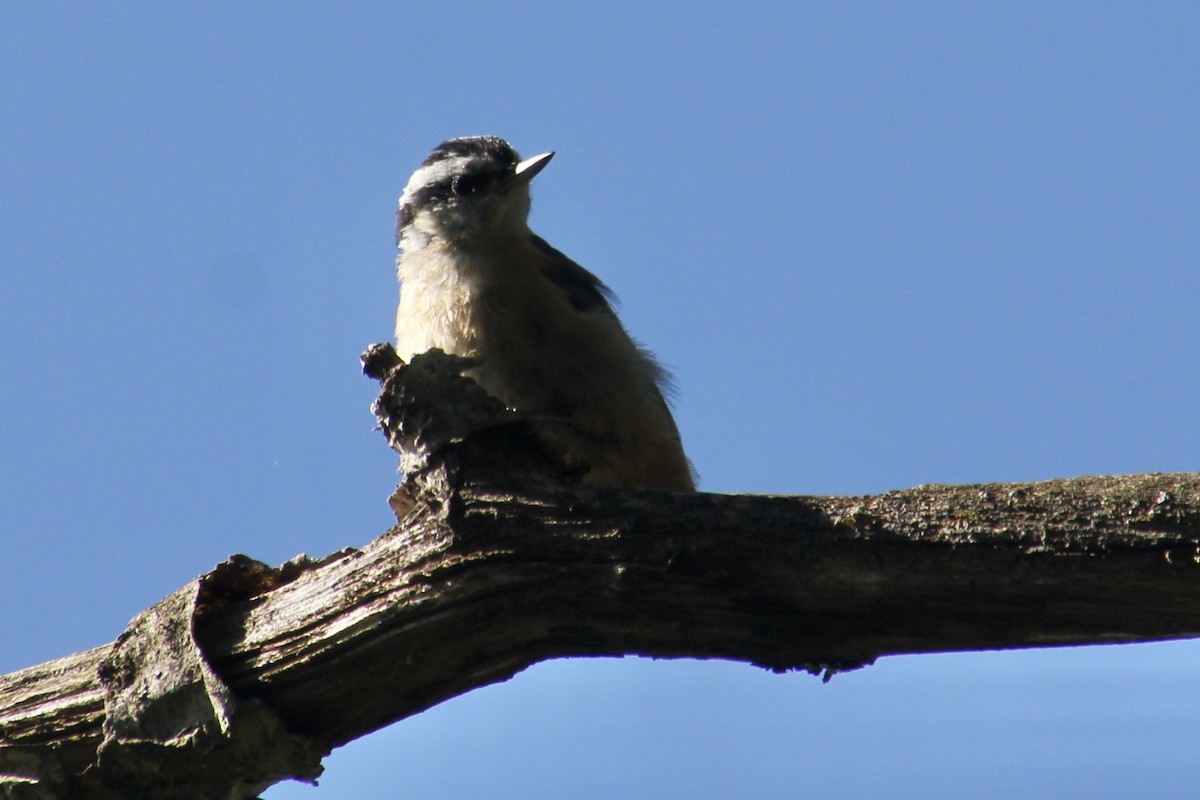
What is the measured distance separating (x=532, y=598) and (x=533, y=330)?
2059mm

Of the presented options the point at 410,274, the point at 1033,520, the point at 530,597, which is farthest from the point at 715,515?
the point at 410,274

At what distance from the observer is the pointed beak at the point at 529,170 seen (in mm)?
6352

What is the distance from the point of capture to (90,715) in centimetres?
416

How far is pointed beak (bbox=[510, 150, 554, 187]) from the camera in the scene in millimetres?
6352

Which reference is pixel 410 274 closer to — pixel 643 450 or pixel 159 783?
pixel 643 450

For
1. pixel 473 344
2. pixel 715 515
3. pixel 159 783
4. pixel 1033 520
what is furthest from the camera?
pixel 473 344

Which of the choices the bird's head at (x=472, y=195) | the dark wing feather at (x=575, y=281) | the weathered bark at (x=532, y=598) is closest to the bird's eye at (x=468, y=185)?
the bird's head at (x=472, y=195)

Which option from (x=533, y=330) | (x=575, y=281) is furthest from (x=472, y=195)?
(x=533, y=330)

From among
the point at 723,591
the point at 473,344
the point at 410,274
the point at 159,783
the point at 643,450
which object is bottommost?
the point at 159,783

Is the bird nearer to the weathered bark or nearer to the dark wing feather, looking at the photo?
the dark wing feather

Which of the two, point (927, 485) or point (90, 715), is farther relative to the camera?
point (90, 715)

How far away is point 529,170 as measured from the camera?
A: 635 centimetres

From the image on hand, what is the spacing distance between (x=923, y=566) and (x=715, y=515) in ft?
1.93

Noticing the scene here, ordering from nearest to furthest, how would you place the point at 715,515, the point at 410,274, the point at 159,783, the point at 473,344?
the point at 715,515 → the point at 159,783 → the point at 473,344 → the point at 410,274
